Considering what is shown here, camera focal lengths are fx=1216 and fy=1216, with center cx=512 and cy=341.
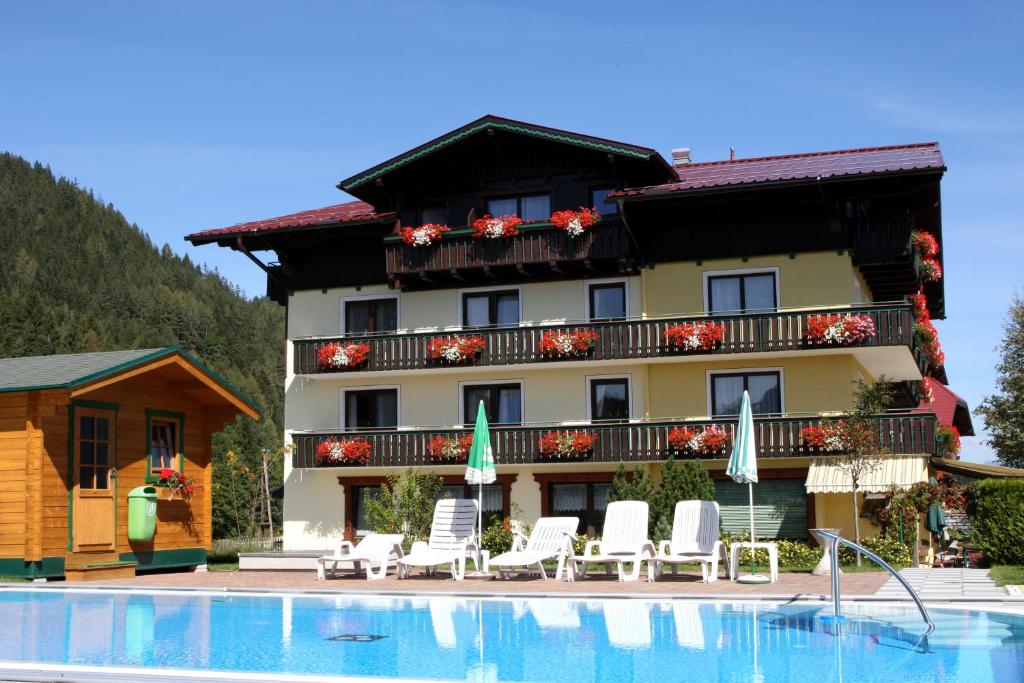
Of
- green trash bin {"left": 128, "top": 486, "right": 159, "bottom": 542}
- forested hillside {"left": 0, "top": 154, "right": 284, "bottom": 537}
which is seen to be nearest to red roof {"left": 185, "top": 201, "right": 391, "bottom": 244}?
green trash bin {"left": 128, "top": 486, "right": 159, "bottom": 542}

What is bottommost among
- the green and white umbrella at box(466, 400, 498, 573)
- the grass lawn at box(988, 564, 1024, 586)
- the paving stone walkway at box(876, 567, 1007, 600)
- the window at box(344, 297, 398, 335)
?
the grass lawn at box(988, 564, 1024, 586)

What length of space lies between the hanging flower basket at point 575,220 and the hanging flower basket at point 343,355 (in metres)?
6.16

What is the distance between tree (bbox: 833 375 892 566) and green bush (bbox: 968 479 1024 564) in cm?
249

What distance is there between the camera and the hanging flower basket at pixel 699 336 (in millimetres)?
28922

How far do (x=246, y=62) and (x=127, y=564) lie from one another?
9.89 m

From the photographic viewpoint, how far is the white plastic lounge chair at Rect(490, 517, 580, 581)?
66.3 feet

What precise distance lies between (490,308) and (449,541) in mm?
11316

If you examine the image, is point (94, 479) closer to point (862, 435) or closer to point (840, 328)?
point (862, 435)

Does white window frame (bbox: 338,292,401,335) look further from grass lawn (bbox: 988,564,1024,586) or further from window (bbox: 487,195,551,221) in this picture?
grass lawn (bbox: 988,564,1024,586)

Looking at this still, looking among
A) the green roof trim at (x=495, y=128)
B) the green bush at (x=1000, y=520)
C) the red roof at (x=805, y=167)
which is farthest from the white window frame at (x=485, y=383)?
the green bush at (x=1000, y=520)

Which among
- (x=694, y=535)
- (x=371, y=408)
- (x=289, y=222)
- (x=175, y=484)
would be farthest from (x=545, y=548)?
(x=289, y=222)

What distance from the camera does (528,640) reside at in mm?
13320

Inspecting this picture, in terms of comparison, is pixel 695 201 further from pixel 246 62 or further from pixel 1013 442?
pixel 1013 442

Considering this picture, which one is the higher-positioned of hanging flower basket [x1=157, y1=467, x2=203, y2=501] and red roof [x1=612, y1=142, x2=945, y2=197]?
red roof [x1=612, y1=142, x2=945, y2=197]
